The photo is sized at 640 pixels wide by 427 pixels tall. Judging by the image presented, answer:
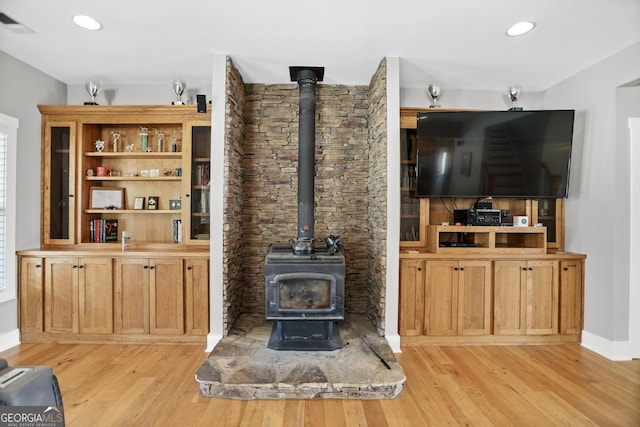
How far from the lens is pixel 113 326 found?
127 inches

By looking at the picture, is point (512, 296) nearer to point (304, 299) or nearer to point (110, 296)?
point (304, 299)

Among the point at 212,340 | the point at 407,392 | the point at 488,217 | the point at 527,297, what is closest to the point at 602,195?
the point at 488,217

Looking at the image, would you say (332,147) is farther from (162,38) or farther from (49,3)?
(49,3)

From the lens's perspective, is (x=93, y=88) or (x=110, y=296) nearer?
(x=110, y=296)

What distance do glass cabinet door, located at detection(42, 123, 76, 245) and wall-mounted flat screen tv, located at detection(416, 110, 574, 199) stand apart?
11.4 ft

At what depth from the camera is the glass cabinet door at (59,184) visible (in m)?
3.43

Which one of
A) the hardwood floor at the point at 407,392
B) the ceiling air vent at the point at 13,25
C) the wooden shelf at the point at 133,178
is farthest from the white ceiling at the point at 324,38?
the hardwood floor at the point at 407,392

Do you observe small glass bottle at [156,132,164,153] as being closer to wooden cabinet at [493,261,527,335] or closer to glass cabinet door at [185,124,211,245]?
glass cabinet door at [185,124,211,245]

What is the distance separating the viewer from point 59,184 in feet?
11.4

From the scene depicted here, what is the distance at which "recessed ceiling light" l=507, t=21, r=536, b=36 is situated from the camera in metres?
2.50

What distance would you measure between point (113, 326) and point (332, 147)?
279 centimetres

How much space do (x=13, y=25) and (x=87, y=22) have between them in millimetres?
609

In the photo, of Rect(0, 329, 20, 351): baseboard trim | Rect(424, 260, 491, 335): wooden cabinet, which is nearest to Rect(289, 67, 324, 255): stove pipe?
Rect(424, 260, 491, 335): wooden cabinet

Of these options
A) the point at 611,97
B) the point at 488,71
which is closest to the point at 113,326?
the point at 488,71
